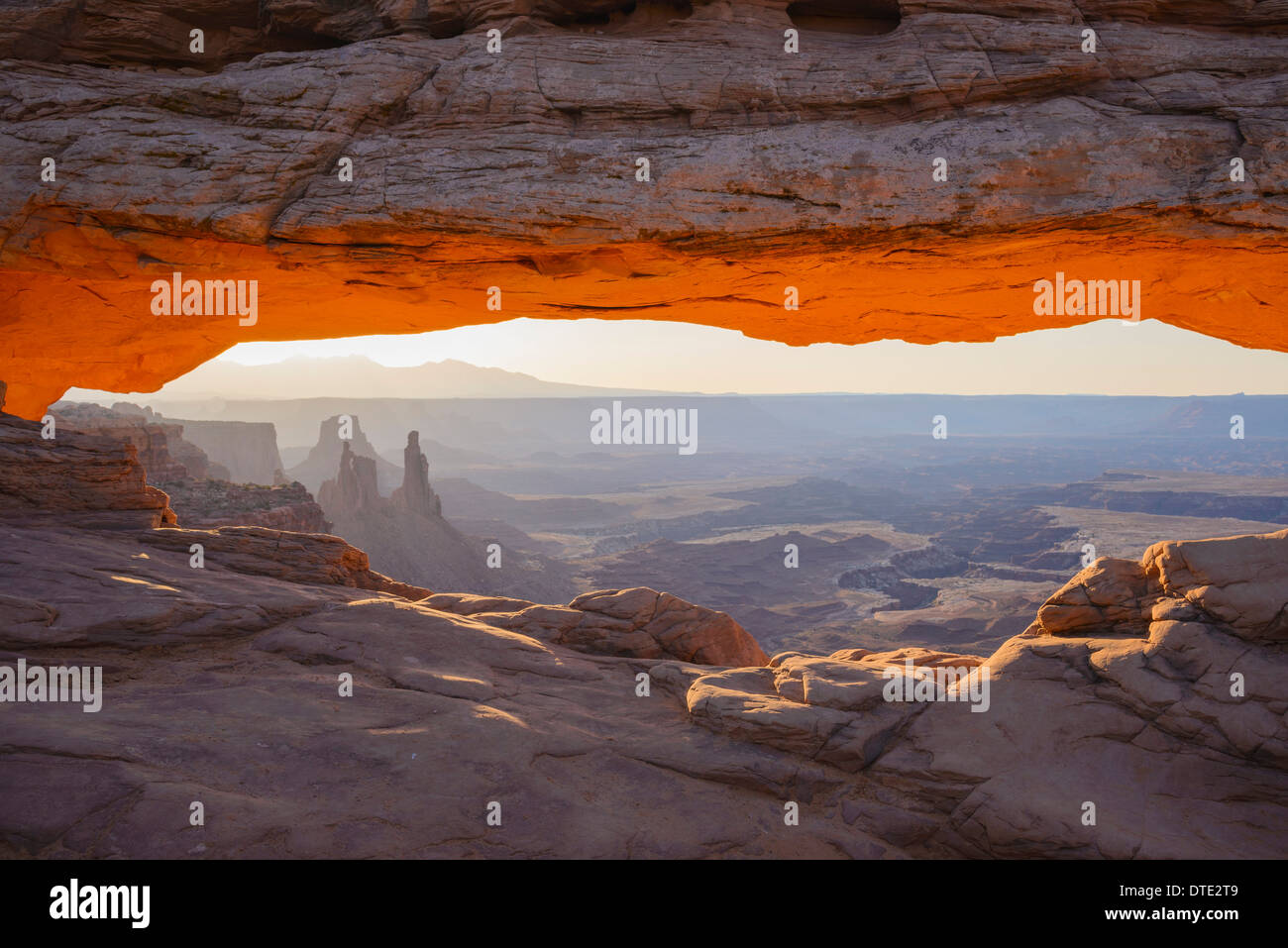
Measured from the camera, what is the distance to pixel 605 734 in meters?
8.89

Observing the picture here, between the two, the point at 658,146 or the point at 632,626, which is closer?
the point at 658,146

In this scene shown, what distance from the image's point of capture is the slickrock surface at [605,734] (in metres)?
6.64

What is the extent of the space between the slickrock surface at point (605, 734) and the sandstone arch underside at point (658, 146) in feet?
15.6

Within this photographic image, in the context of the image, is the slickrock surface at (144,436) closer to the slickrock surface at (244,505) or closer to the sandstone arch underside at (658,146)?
the slickrock surface at (244,505)

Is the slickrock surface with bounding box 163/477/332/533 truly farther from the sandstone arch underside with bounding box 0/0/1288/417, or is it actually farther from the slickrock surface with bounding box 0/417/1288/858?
the slickrock surface with bounding box 0/417/1288/858

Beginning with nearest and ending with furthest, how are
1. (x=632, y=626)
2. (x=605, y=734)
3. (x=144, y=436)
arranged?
1. (x=605, y=734)
2. (x=632, y=626)
3. (x=144, y=436)

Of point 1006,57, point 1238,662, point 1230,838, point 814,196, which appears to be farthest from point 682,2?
point 1230,838

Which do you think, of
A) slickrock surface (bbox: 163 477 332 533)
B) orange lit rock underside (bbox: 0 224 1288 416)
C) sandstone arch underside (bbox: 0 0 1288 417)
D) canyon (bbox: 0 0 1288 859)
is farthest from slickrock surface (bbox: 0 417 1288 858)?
slickrock surface (bbox: 163 477 332 533)

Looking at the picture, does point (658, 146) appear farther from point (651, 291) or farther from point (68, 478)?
point (68, 478)

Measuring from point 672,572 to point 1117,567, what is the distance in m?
73.2

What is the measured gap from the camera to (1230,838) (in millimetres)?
7184

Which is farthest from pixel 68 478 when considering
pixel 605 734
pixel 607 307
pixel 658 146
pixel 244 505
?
pixel 244 505

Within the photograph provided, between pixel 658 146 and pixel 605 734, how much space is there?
8100 mm
